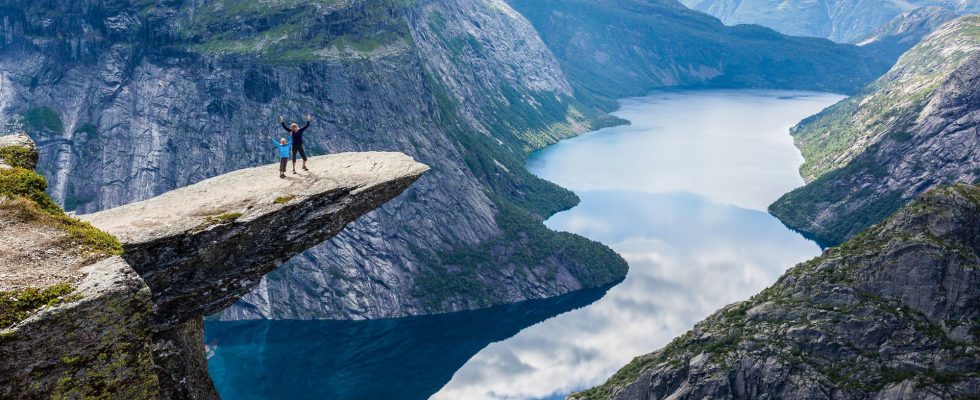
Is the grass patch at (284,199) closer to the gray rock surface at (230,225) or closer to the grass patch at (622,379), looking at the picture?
the gray rock surface at (230,225)

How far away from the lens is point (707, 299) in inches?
7411

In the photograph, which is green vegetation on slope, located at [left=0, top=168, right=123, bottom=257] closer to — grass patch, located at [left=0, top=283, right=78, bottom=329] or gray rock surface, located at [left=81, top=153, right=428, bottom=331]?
gray rock surface, located at [left=81, top=153, right=428, bottom=331]

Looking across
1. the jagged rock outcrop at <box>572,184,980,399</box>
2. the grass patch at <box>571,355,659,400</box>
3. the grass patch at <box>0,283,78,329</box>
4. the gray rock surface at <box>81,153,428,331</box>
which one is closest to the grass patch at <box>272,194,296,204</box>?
the gray rock surface at <box>81,153,428,331</box>

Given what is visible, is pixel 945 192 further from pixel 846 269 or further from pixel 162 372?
pixel 162 372

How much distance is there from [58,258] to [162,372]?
28.9 ft

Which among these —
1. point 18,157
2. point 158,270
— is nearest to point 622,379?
point 158,270

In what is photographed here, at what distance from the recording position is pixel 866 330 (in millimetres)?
81688

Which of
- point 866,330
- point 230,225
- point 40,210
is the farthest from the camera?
point 866,330

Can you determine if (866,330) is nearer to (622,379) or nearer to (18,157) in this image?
(622,379)

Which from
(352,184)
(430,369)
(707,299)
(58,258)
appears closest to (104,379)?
(58,258)

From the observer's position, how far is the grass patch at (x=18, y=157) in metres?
35.7

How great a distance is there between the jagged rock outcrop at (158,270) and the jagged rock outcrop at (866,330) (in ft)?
174

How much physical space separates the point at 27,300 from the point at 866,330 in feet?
254

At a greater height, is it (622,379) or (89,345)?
(622,379)
